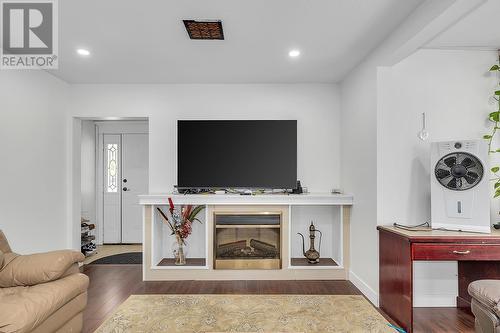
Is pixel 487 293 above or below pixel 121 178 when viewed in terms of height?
below

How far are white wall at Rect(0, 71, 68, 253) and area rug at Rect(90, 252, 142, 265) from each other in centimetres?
71

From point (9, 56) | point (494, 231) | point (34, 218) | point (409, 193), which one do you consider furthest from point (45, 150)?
point (494, 231)

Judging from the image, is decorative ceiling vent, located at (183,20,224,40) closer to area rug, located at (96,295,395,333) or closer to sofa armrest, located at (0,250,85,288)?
sofa armrest, located at (0,250,85,288)

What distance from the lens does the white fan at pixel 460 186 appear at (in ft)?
8.30

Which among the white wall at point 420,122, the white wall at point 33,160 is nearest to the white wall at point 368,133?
the white wall at point 420,122

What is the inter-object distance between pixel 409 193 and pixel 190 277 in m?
2.75

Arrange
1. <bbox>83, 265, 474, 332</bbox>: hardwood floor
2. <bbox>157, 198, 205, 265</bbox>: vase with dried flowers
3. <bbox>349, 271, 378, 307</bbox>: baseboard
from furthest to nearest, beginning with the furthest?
<bbox>157, 198, 205, 265</bbox>: vase with dried flowers < <bbox>349, 271, 378, 307</bbox>: baseboard < <bbox>83, 265, 474, 332</bbox>: hardwood floor

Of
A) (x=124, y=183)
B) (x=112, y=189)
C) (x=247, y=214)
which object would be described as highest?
(x=124, y=183)

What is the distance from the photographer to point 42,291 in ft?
6.59

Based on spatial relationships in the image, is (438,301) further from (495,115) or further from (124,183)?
(124,183)

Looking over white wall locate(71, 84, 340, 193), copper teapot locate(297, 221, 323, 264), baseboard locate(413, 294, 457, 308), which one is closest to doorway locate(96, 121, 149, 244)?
white wall locate(71, 84, 340, 193)

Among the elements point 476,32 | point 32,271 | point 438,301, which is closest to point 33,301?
point 32,271

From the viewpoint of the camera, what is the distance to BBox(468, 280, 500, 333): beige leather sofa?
187cm

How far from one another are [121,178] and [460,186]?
5.29m
